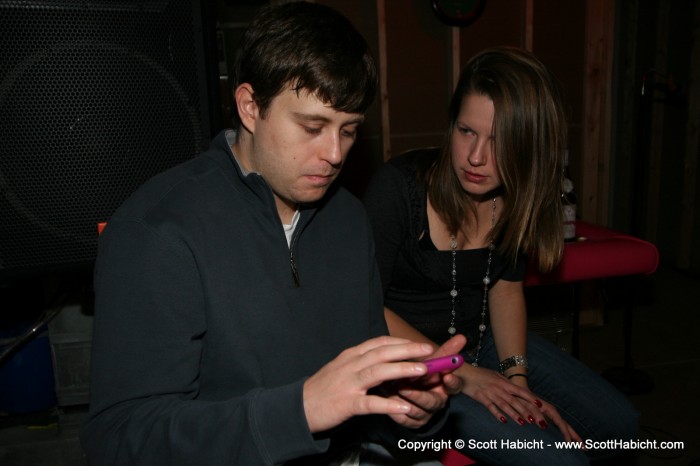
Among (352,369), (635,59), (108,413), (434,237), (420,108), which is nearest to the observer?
(352,369)

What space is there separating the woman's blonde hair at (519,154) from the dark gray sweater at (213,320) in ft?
1.60

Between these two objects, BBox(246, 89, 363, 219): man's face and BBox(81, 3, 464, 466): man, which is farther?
BBox(246, 89, 363, 219): man's face

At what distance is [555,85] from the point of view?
140 centimetres

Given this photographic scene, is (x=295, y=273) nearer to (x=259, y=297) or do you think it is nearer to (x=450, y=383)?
(x=259, y=297)

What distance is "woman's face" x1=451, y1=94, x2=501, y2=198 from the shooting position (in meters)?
1.39

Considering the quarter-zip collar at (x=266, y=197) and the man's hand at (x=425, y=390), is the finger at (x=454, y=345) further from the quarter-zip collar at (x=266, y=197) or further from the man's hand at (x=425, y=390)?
the quarter-zip collar at (x=266, y=197)

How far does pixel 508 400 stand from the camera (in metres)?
1.38

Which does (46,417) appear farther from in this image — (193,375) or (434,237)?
(434,237)

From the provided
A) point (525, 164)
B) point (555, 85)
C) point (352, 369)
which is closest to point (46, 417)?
point (352, 369)

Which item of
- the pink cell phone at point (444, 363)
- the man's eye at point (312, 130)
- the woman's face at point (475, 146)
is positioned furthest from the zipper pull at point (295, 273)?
the woman's face at point (475, 146)

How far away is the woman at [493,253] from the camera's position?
135cm

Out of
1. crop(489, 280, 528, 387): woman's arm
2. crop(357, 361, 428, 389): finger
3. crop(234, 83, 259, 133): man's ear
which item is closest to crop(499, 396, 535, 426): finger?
crop(489, 280, 528, 387): woman's arm

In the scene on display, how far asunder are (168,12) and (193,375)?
81cm

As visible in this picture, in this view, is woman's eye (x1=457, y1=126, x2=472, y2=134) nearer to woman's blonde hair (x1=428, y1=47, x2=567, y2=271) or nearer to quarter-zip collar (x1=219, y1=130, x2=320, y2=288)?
woman's blonde hair (x1=428, y1=47, x2=567, y2=271)
